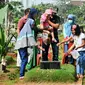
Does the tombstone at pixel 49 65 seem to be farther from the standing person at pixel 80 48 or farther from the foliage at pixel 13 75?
the foliage at pixel 13 75

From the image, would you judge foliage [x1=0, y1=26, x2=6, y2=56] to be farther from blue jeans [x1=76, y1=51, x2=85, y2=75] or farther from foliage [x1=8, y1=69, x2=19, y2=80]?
blue jeans [x1=76, y1=51, x2=85, y2=75]

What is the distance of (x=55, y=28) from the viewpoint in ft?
32.5

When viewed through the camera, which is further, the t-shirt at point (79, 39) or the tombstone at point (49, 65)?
the t-shirt at point (79, 39)

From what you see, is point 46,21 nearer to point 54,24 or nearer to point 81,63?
point 54,24

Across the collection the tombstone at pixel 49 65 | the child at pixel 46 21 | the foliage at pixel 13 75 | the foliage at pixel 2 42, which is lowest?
the foliage at pixel 13 75

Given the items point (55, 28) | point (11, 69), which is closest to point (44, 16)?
point (55, 28)

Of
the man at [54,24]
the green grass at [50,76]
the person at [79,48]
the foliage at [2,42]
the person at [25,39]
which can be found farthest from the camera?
the foliage at [2,42]

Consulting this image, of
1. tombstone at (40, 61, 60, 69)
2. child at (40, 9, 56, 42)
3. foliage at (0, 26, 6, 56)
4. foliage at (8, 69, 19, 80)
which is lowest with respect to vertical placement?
foliage at (8, 69, 19, 80)

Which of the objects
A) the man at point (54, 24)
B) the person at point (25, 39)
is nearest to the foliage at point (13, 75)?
the person at point (25, 39)

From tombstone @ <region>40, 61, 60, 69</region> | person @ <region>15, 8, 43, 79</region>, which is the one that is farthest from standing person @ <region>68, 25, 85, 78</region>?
person @ <region>15, 8, 43, 79</region>

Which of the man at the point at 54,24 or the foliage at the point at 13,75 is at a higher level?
the man at the point at 54,24

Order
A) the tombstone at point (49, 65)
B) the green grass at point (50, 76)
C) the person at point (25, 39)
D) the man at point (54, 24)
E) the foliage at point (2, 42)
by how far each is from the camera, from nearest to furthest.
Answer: the green grass at point (50, 76) < the person at point (25, 39) < the tombstone at point (49, 65) < the man at point (54, 24) < the foliage at point (2, 42)

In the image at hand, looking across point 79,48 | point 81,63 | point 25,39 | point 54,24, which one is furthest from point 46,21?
point 81,63

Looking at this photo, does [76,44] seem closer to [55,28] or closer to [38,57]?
[55,28]
